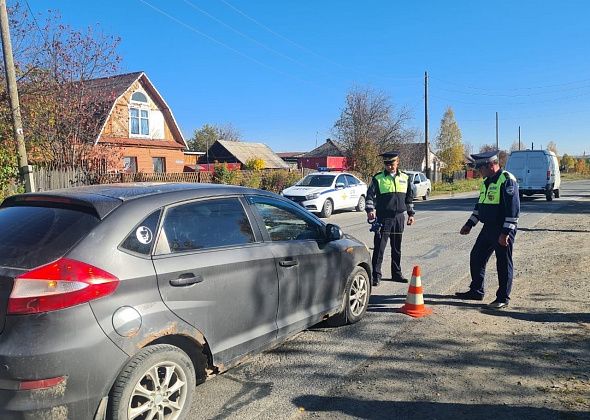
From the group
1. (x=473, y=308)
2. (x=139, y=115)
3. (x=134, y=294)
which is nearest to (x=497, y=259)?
(x=473, y=308)

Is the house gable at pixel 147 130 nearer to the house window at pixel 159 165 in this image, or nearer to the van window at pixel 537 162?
the house window at pixel 159 165

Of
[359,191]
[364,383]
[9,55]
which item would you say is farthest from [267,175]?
[364,383]

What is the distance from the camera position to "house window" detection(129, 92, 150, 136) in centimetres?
3086

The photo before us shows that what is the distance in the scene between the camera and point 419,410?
337cm

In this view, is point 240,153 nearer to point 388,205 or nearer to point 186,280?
point 388,205

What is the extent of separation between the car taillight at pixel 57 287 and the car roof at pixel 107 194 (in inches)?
15.3

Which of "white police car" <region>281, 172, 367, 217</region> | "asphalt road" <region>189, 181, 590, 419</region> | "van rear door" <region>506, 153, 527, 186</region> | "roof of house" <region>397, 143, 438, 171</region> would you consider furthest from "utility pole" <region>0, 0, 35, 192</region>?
"roof of house" <region>397, 143, 438, 171</region>

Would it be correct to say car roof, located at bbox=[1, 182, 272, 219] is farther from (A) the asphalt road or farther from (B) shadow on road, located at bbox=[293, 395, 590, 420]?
(B) shadow on road, located at bbox=[293, 395, 590, 420]

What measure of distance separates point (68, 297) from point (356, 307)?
131 inches

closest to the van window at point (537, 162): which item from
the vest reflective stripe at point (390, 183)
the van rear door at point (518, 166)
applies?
the van rear door at point (518, 166)

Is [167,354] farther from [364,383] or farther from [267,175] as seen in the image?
[267,175]

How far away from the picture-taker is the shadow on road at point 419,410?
10.8 feet

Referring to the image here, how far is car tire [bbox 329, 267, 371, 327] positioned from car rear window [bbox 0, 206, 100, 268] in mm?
2829

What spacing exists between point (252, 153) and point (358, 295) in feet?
170
